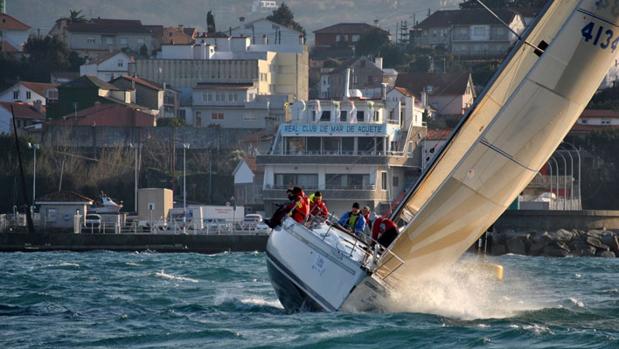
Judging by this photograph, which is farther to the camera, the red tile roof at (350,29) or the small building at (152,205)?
the red tile roof at (350,29)

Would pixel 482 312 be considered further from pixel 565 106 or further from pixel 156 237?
pixel 156 237

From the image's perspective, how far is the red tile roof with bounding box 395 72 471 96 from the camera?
94.8m

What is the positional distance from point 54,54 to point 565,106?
98.9 m

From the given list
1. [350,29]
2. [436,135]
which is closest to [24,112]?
[436,135]

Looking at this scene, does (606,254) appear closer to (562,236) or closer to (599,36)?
(562,236)

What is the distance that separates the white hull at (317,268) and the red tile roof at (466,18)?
84.8 metres

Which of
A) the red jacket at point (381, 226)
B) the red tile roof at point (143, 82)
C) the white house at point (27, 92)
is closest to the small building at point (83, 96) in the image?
the red tile roof at point (143, 82)

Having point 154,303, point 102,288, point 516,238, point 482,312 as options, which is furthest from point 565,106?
point 516,238

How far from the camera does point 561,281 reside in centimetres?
3353

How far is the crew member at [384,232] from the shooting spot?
22.8m

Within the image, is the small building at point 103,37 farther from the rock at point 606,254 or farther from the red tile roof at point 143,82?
the rock at point 606,254

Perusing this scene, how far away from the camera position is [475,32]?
384ft

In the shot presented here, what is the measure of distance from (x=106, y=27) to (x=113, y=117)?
44215 mm

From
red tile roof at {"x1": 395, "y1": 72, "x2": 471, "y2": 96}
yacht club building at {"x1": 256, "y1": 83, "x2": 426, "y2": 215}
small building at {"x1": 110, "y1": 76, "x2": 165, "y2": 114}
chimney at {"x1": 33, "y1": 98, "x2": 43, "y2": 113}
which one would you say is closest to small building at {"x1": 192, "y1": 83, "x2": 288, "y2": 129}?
small building at {"x1": 110, "y1": 76, "x2": 165, "y2": 114}
